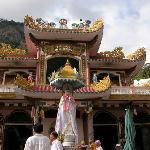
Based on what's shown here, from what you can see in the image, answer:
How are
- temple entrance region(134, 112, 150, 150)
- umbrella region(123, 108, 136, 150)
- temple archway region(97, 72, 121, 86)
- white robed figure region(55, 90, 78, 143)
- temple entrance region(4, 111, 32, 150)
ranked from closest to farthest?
white robed figure region(55, 90, 78, 143), umbrella region(123, 108, 136, 150), temple entrance region(4, 111, 32, 150), temple entrance region(134, 112, 150, 150), temple archway region(97, 72, 121, 86)

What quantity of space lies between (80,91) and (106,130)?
15.3 ft

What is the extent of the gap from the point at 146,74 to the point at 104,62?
95.0ft

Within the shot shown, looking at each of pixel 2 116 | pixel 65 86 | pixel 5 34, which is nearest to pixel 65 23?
pixel 2 116

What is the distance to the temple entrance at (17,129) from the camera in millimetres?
20281

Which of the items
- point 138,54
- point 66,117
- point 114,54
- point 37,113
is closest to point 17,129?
point 37,113

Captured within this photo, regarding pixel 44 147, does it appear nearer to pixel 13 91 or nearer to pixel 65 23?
pixel 13 91

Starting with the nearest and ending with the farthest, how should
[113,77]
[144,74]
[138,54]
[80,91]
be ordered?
[80,91], [138,54], [113,77], [144,74]

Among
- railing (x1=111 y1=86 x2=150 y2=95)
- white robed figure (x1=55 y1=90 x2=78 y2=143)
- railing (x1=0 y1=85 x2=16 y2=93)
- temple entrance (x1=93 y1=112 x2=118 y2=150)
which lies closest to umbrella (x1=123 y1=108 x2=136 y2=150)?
railing (x1=111 y1=86 x2=150 y2=95)

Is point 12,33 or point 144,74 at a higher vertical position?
point 12,33

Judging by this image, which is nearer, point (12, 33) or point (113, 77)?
point (113, 77)

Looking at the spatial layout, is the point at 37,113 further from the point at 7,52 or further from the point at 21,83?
the point at 7,52

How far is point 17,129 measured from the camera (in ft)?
67.1

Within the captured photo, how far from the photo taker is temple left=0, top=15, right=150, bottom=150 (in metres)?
18.8

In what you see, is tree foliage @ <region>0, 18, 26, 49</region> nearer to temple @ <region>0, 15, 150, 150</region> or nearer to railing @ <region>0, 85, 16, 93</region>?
temple @ <region>0, 15, 150, 150</region>
